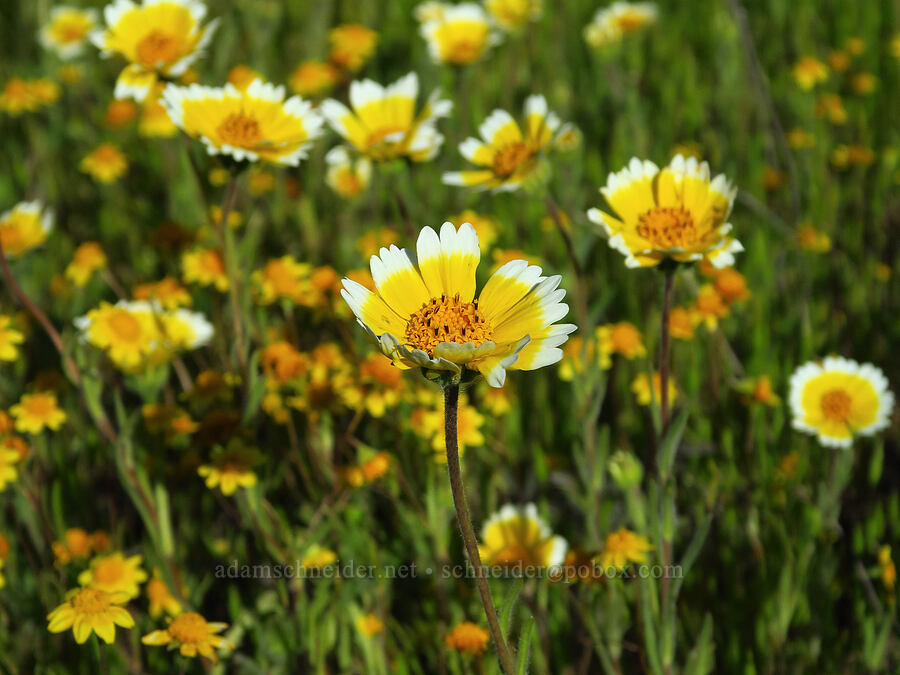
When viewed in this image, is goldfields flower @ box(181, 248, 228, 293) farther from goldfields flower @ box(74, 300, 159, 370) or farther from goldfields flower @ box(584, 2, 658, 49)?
goldfields flower @ box(584, 2, 658, 49)

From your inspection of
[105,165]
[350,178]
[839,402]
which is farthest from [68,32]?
[839,402]

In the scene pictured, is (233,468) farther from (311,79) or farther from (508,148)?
(311,79)

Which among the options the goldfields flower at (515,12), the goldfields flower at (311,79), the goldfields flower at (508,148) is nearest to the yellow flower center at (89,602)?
the goldfields flower at (508,148)

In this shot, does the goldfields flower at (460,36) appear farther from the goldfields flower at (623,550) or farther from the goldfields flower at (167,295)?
the goldfields flower at (623,550)

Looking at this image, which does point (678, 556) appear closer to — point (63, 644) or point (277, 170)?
point (63, 644)

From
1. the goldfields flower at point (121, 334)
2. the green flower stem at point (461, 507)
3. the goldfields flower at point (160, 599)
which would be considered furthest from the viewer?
the goldfields flower at point (121, 334)

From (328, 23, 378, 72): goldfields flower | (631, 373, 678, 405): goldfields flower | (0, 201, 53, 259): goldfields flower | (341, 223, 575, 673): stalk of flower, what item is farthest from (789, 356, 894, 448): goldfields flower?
(328, 23, 378, 72): goldfields flower

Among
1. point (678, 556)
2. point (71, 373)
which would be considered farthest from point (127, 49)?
point (678, 556)
